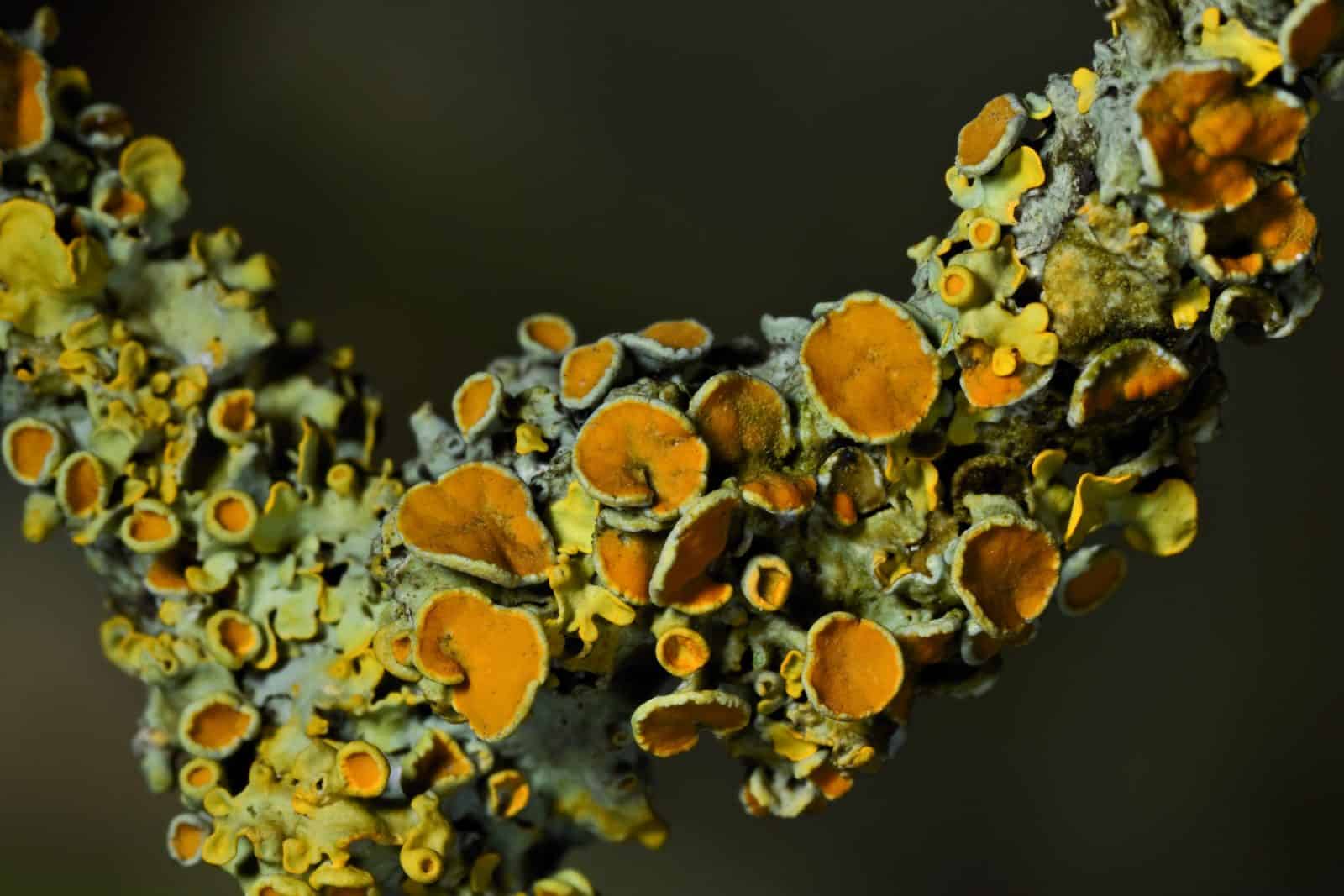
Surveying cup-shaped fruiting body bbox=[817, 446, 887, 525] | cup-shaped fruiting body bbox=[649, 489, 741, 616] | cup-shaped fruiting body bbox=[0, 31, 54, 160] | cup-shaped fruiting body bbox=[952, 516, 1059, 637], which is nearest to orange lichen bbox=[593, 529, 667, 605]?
cup-shaped fruiting body bbox=[649, 489, 741, 616]

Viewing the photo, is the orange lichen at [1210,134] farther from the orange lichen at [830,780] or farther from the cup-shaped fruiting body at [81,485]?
the cup-shaped fruiting body at [81,485]

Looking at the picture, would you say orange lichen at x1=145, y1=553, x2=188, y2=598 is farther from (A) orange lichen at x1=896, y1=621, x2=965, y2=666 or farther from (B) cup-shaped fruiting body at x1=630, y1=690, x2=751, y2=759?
(A) orange lichen at x1=896, y1=621, x2=965, y2=666

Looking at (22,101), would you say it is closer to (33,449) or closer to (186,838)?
(33,449)

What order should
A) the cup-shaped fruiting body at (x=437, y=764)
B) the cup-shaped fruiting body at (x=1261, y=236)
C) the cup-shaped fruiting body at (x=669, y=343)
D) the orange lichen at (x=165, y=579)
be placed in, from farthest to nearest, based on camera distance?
the orange lichen at (x=165, y=579) → the cup-shaped fruiting body at (x=437, y=764) → the cup-shaped fruiting body at (x=669, y=343) → the cup-shaped fruiting body at (x=1261, y=236)

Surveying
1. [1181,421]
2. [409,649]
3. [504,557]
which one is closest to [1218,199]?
[1181,421]

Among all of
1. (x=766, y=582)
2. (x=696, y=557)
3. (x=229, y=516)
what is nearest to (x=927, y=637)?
(x=766, y=582)

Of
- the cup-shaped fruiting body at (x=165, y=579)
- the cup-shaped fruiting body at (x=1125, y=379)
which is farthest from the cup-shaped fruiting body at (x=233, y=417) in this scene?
the cup-shaped fruiting body at (x=1125, y=379)
